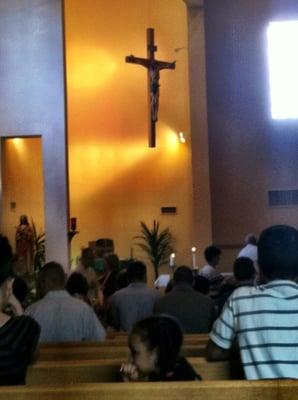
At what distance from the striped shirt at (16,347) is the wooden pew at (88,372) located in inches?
2.9

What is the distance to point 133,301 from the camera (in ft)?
16.7

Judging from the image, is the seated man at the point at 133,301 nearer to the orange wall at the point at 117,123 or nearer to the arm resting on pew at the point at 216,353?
the arm resting on pew at the point at 216,353

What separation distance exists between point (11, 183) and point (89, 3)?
3725mm

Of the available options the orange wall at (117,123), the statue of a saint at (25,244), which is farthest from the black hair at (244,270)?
the orange wall at (117,123)

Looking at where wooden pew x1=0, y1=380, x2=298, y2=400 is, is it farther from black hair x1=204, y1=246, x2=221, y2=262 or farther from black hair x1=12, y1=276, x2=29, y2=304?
black hair x1=204, y1=246, x2=221, y2=262

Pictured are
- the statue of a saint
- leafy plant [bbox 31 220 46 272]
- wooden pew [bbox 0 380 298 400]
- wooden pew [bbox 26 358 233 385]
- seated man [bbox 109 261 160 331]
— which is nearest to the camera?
wooden pew [bbox 0 380 298 400]

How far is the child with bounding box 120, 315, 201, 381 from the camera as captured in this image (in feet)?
7.30

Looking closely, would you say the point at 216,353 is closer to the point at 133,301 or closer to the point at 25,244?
the point at 133,301

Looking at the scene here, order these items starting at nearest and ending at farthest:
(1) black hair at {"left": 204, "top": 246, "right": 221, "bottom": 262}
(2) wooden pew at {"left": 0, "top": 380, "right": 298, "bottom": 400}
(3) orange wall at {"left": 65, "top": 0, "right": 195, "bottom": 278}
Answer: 1. (2) wooden pew at {"left": 0, "top": 380, "right": 298, "bottom": 400}
2. (1) black hair at {"left": 204, "top": 246, "right": 221, "bottom": 262}
3. (3) orange wall at {"left": 65, "top": 0, "right": 195, "bottom": 278}

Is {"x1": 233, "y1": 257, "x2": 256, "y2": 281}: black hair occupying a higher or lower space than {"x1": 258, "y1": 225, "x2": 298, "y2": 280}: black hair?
lower

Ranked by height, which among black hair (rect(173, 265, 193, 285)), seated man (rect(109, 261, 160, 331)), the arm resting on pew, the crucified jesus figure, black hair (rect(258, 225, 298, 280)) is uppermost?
the crucified jesus figure

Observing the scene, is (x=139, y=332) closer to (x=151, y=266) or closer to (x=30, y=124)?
(x=30, y=124)

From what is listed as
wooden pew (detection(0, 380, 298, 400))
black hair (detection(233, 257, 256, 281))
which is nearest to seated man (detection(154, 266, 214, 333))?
black hair (detection(233, 257, 256, 281))

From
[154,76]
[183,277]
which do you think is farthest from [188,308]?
[154,76]
